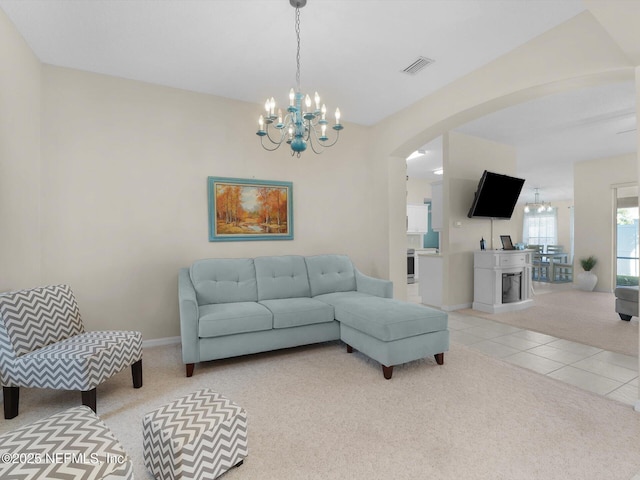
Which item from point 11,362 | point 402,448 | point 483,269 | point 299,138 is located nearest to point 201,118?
point 299,138

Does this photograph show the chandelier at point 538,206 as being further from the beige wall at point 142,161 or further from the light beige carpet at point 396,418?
the light beige carpet at point 396,418

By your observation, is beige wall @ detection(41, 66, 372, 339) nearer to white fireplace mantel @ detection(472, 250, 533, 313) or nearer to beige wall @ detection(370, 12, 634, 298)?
beige wall @ detection(370, 12, 634, 298)

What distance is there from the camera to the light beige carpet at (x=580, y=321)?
367 centimetres

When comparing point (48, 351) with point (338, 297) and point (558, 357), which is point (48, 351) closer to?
point (338, 297)

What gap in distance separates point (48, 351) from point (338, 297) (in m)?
2.43

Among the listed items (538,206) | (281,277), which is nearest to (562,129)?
(281,277)

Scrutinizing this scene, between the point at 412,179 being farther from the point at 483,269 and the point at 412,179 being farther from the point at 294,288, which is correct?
the point at 294,288

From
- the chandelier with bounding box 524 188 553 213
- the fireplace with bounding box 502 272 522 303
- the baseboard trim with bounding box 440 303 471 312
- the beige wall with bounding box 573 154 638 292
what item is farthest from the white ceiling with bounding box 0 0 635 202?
the chandelier with bounding box 524 188 553 213

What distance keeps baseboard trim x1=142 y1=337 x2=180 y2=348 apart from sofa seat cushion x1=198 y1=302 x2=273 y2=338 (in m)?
0.84

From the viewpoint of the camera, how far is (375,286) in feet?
12.2

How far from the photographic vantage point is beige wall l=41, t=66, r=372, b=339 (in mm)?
3148

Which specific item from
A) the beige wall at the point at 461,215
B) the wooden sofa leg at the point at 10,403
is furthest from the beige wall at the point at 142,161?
the beige wall at the point at 461,215

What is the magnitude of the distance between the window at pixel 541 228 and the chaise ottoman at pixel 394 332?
1132cm

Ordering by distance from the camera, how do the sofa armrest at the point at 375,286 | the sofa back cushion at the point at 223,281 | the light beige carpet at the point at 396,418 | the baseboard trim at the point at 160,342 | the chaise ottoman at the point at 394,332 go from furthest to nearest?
1. the sofa armrest at the point at 375,286
2. the baseboard trim at the point at 160,342
3. the sofa back cushion at the point at 223,281
4. the chaise ottoman at the point at 394,332
5. the light beige carpet at the point at 396,418
